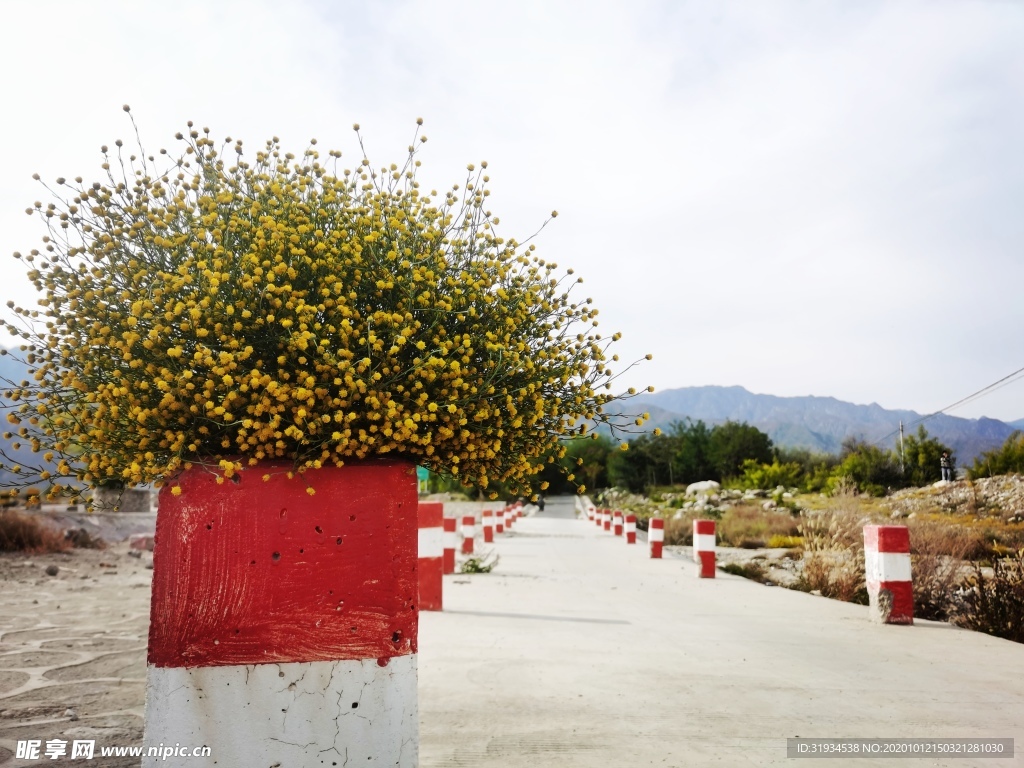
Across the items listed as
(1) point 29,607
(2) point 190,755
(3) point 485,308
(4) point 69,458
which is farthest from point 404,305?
(1) point 29,607

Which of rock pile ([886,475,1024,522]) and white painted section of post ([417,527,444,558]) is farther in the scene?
rock pile ([886,475,1024,522])

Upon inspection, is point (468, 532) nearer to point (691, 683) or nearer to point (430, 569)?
point (430, 569)

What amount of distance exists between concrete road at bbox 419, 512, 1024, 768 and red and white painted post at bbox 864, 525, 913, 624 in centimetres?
21

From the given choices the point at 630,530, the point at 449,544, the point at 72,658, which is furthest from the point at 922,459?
the point at 72,658

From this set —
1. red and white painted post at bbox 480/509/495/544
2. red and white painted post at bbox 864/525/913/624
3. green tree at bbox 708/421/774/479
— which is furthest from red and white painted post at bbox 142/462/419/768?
green tree at bbox 708/421/774/479

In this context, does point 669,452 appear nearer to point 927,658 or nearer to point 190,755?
point 927,658

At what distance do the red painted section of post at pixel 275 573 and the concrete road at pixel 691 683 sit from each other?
3.32 ft

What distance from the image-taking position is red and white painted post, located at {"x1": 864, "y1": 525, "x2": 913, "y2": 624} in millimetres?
7023

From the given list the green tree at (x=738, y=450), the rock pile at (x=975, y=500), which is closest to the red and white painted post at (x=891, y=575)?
the rock pile at (x=975, y=500)

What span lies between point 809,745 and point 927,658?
2641 millimetres

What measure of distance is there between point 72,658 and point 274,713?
3.75 meters

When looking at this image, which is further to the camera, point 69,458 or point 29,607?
point 29,607

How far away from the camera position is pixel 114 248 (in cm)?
272

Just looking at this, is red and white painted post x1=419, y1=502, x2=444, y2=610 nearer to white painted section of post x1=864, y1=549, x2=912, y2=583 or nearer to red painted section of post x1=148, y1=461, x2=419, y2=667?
white painted section of post x1=864, y1=549, x2=912, y2=583
